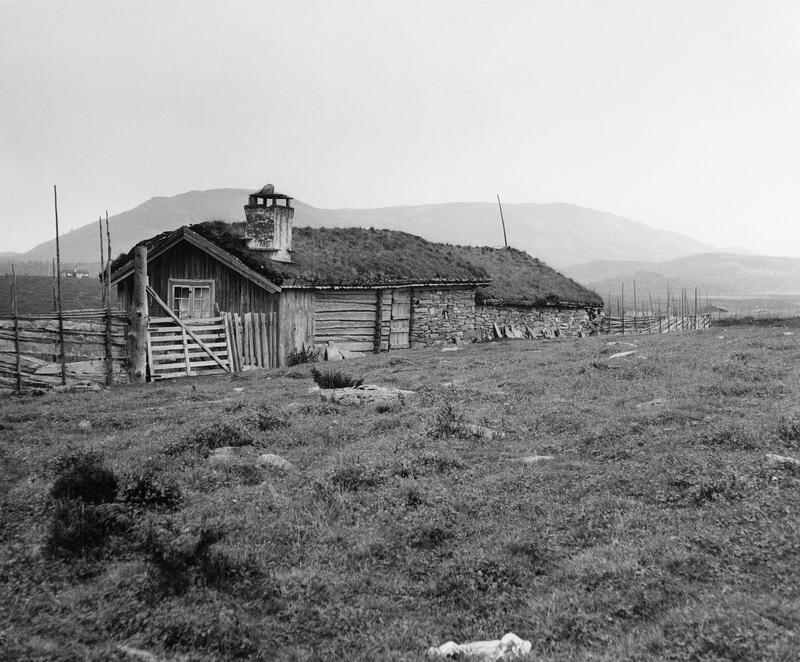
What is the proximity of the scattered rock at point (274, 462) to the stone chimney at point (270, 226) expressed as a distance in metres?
15.7

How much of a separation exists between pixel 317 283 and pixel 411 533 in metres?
17.5

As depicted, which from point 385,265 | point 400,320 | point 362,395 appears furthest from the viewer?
point 400,320

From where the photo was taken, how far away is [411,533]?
665cm

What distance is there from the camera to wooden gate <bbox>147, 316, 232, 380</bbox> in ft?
65.3

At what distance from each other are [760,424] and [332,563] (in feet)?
21.5

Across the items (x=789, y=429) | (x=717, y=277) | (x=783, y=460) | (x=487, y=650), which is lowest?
(x=487, y=650)

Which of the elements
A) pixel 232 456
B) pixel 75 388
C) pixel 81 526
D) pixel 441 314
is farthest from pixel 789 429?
pixel 441 314

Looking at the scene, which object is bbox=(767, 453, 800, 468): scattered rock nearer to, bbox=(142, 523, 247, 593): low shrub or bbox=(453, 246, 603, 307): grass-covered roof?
bbox=(142, 523, 247, 593): low shrub

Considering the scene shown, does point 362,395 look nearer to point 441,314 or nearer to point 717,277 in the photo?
point 441,314

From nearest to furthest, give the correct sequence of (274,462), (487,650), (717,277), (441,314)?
(487,650)
(274,462)
(441,314)
(717,277)

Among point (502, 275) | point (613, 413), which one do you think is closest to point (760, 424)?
point (613, 413)

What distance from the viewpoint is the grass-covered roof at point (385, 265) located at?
2338 centimetres

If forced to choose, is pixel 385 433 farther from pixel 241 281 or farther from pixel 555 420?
pixel 241 281

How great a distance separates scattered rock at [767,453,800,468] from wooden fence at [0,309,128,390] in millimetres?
16341
